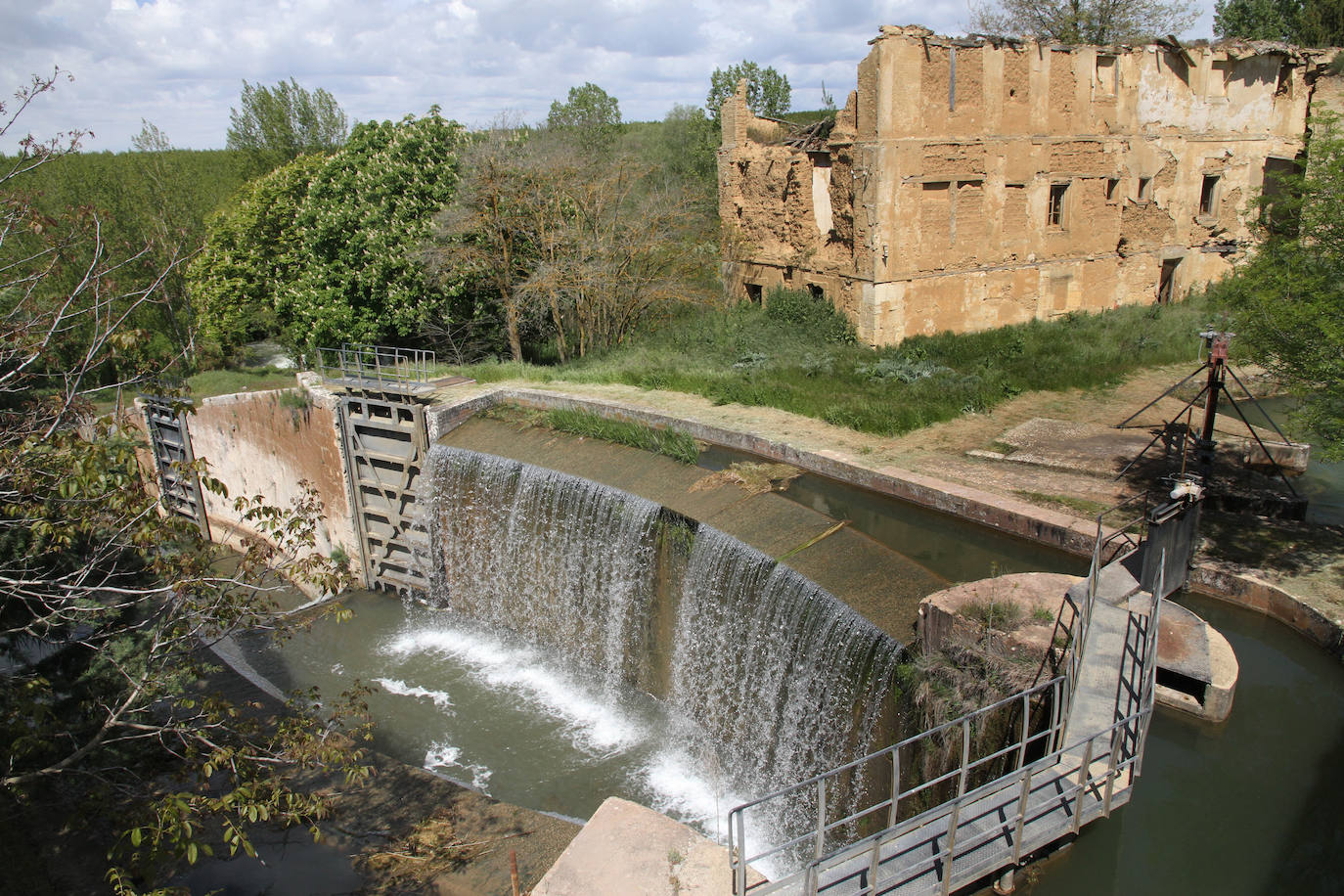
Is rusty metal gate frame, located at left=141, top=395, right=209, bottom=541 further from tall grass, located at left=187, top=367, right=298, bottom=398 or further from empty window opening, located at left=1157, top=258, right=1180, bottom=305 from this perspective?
empty window opening, located at left=1157, top=258, right=1180, bottom=305

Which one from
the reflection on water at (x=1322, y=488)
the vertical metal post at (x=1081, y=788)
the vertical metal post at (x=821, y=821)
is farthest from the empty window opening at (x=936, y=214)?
the vertical metal post at (x=821, y=821)

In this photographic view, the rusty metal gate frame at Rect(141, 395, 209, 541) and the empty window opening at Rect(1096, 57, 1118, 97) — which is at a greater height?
the empty window opening at Rect(1096, 57, 1118, 97)

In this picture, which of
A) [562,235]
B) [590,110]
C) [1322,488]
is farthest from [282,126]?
[1322,488]

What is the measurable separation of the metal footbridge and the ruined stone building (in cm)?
1103

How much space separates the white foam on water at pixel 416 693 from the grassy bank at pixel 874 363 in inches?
272

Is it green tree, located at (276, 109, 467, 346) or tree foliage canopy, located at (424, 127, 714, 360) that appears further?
green tree, located at (276, 109, 467, 346)

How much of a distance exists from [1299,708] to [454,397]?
1357cm

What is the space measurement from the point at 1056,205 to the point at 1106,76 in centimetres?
312

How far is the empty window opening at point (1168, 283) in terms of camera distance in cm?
2290

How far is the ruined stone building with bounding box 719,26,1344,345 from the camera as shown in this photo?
1794 cm

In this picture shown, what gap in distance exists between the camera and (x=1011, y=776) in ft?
18.2

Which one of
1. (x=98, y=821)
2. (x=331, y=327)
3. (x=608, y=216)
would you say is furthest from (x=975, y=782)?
(x=331, y=327)

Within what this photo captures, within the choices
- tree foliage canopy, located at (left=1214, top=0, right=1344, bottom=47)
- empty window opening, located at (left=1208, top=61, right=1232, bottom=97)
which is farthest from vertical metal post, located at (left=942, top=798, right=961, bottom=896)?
tree foliage canopy, located at (left=1214, top=0, right=1344, bottom=47)

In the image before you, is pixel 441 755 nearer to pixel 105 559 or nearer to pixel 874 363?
pixel 105 559
